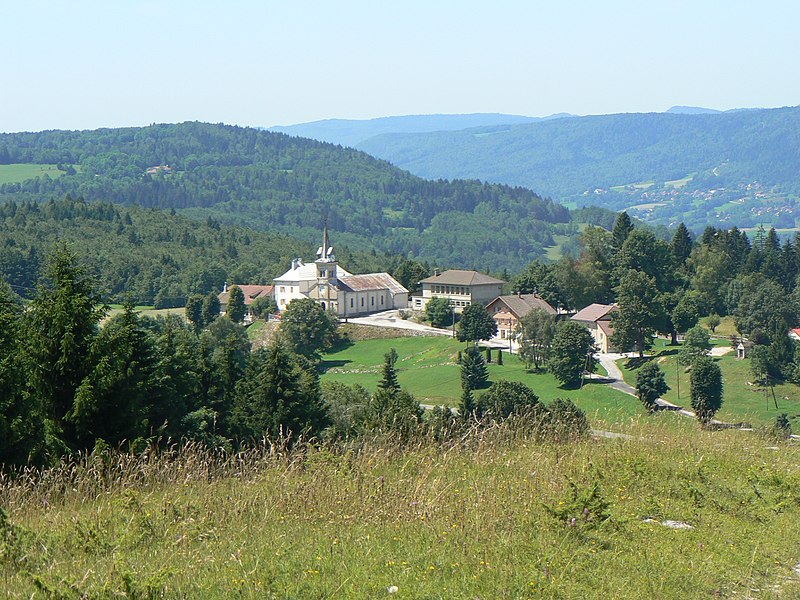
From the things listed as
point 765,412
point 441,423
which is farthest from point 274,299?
point 441,423

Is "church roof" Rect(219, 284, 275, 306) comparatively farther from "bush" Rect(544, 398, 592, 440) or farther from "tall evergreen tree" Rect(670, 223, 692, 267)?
"bush" Rect(544, 398, 592, 440)

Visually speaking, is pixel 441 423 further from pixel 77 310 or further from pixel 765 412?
pixel 765 412

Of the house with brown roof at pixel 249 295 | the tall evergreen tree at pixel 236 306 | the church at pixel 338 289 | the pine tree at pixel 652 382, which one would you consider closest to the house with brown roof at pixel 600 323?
the pine tree at pixel 652 382

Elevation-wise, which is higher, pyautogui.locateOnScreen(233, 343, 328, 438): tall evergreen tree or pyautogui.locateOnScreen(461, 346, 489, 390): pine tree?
pyautogui.locateOnScreen(233, 343, 328, 438): tall evergreen tree

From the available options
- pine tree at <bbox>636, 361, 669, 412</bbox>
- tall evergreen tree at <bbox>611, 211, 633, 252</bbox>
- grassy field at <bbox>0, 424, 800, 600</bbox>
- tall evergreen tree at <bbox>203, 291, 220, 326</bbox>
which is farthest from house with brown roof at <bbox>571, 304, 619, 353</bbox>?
grassy field at <bbox>0, 424, 800, 600</bbox>

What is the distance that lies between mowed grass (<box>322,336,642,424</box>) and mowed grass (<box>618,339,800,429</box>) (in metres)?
3.25

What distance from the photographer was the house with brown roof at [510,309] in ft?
229

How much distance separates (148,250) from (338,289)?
1622 inches

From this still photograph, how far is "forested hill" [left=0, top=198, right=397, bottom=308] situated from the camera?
95750mm

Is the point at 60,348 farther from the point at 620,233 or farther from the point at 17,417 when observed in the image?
the point at 620,233

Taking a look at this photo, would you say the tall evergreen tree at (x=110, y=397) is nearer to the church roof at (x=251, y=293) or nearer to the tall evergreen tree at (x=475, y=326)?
the tall evergreen tree at (x=475, y=326)

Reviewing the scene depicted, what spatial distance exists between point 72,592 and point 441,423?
4821mm

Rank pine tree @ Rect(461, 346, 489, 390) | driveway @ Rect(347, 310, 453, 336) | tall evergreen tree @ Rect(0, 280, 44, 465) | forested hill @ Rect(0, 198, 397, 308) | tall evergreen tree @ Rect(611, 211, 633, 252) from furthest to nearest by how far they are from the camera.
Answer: forested hill @ Rect(0, 198, 397, 308) < driveway @ Rect(347, 310, 453, 336) < tall evergreen tree @ Rect(611, 211, 633, 252) < pine tree @ Rect(461, 346, 489, 390) < tall evergreen tree @ Rect(0, 280, 44, 465)

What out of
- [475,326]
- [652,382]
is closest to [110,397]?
[652,382]
